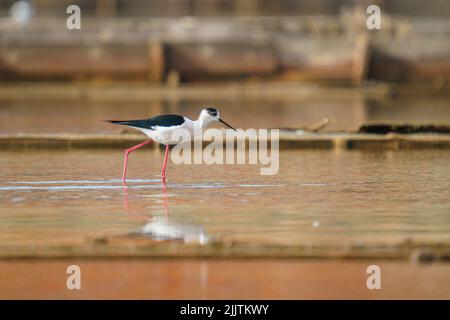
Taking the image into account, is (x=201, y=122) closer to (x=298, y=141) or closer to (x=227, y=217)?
(x=298, y=141)

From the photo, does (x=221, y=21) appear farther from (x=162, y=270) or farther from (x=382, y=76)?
(x=162, y=270)

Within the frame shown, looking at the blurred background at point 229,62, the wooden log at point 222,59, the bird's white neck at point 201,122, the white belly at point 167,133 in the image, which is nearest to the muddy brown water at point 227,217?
the white belly at point 167,133

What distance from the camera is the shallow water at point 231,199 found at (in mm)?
8578

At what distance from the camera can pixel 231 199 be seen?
10398 mm

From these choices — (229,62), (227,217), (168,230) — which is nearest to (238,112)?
(229,62)

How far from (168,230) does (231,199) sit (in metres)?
1.76

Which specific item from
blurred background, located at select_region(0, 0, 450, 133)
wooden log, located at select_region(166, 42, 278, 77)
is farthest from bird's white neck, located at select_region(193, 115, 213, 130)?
wooden log, located at select_region(166, 42, 278, 77)

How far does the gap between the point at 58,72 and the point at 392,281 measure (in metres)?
21.6

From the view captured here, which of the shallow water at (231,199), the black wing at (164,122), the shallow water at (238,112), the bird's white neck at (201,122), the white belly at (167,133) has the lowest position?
the shallow water at (238,112)

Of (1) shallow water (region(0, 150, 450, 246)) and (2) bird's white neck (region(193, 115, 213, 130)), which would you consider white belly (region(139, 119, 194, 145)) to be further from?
(1) shallow water (region(0, 150, 450, 246))

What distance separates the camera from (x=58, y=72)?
92.2 feet

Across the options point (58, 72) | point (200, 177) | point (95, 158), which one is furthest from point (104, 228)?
point (58, 72)

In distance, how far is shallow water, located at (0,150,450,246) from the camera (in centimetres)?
858

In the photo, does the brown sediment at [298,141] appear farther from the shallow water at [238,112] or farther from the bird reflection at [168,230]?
the bird reflection at [168,230]
